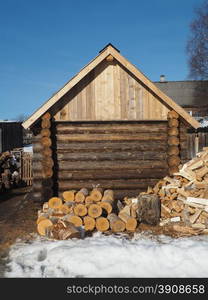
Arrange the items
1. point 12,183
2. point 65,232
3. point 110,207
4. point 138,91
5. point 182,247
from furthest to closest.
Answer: point 12,183
point 138,91
point 110,207
point 65,232
point 182,247

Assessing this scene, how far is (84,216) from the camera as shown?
9.02 metres

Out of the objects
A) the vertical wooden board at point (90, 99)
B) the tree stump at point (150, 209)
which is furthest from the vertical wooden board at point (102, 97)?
the tree stump at point (150, 209)

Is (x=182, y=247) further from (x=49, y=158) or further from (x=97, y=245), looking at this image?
(x=49, y=158)

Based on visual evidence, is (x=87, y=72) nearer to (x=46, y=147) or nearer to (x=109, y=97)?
(x=109, y=97)

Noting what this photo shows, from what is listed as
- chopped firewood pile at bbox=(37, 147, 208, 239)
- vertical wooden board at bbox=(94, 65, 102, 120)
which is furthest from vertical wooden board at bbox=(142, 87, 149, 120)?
chopped firewood pile at bbox=(37, 147, 208, 239)

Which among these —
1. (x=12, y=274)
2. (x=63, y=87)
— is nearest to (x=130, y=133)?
(x=63, y=87)

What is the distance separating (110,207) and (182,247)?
2740mm

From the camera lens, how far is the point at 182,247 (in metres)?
7.07

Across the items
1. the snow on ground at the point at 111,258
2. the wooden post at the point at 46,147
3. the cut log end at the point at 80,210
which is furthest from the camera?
the wooden post at the point at 46,147

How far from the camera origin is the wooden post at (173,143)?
10789 mm

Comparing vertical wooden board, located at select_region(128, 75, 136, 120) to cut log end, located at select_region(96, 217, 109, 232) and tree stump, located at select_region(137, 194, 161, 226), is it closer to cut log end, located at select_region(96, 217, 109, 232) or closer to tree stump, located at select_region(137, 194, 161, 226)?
tree stump, located at select_region(137, 194, 161, 226)

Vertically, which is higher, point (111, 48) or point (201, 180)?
point (111, 48)

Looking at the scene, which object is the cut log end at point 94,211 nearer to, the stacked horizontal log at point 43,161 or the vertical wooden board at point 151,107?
the stacked horizontal log at point 43,161

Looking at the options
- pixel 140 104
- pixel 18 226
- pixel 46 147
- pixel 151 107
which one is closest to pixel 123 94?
pixel 140 104
